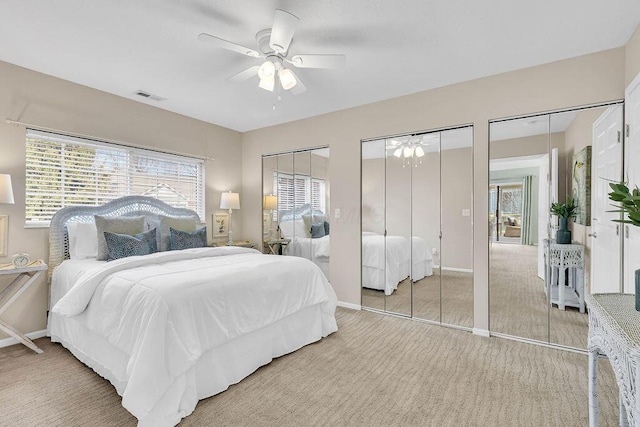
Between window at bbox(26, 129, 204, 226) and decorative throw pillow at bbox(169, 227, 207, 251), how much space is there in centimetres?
83

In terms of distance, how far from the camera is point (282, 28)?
81.1 inches

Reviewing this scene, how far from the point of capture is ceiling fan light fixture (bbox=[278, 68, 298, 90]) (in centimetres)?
251

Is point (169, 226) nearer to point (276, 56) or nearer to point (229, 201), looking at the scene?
point (229, 201)

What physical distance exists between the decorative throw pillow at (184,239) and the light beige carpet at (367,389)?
1324 millimetres

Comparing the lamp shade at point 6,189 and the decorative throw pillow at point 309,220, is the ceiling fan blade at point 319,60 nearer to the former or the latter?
the decorative throw pillow at point 309,220

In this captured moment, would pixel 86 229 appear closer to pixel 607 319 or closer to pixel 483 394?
pixel 483 394

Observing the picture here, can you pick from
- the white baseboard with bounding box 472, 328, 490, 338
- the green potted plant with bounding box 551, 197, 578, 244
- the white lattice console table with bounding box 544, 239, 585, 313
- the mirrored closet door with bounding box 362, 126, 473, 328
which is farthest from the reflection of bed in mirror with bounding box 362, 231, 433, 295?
the green potted plant with bounding box 551, 197, 578, 244

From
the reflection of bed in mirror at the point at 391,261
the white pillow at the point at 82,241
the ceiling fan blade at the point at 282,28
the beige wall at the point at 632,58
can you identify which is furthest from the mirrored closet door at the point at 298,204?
the beige wall at the point at 632,58

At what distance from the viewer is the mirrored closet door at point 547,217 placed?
106 inches

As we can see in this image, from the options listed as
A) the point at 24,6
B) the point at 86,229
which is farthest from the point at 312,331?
the point at 24,6

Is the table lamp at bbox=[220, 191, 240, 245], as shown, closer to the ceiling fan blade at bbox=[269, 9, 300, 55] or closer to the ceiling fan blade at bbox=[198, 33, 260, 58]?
the ceiling fan blade at bbox=[198, 33, 260, 58]

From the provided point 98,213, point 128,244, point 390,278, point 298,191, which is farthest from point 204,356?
point 298,191

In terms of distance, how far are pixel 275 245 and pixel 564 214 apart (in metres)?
3.50

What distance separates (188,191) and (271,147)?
4.46ft
